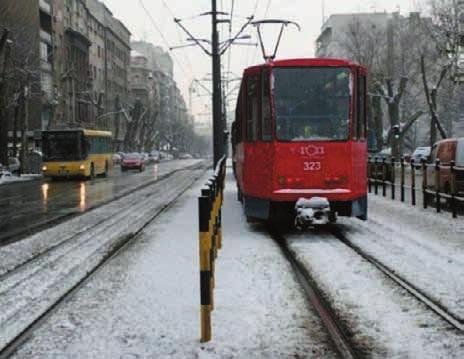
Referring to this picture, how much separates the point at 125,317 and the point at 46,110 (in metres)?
69.1

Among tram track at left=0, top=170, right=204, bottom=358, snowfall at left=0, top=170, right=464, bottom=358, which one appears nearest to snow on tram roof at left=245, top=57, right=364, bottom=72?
snowfall at left=0, top=170, right=464, bottom=358

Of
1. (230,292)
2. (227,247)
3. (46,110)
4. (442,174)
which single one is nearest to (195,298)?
(230,292)

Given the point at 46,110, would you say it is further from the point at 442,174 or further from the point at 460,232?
the point at 460,232

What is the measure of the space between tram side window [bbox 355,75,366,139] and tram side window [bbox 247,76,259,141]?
1.82 m

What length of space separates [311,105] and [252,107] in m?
1.18

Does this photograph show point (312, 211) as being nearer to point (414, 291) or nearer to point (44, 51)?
point (414, 291)

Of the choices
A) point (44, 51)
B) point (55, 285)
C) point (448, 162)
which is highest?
point (44, 51)

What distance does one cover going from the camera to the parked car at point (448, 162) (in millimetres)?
17516

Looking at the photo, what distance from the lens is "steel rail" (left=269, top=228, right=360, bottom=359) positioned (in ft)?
18.3

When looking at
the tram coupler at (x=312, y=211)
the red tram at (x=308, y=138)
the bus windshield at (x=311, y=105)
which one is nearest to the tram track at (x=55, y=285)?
the red tram at (x=308, y=138)

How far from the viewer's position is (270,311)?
6.78 m

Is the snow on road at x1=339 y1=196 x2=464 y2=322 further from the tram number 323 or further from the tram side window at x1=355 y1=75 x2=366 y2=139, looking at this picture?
the tram side window at x1=355 y1=75 x2=366 y2=139

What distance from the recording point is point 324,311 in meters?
6.79

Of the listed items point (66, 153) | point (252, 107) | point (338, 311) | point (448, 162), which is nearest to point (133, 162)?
point (66, 153)
